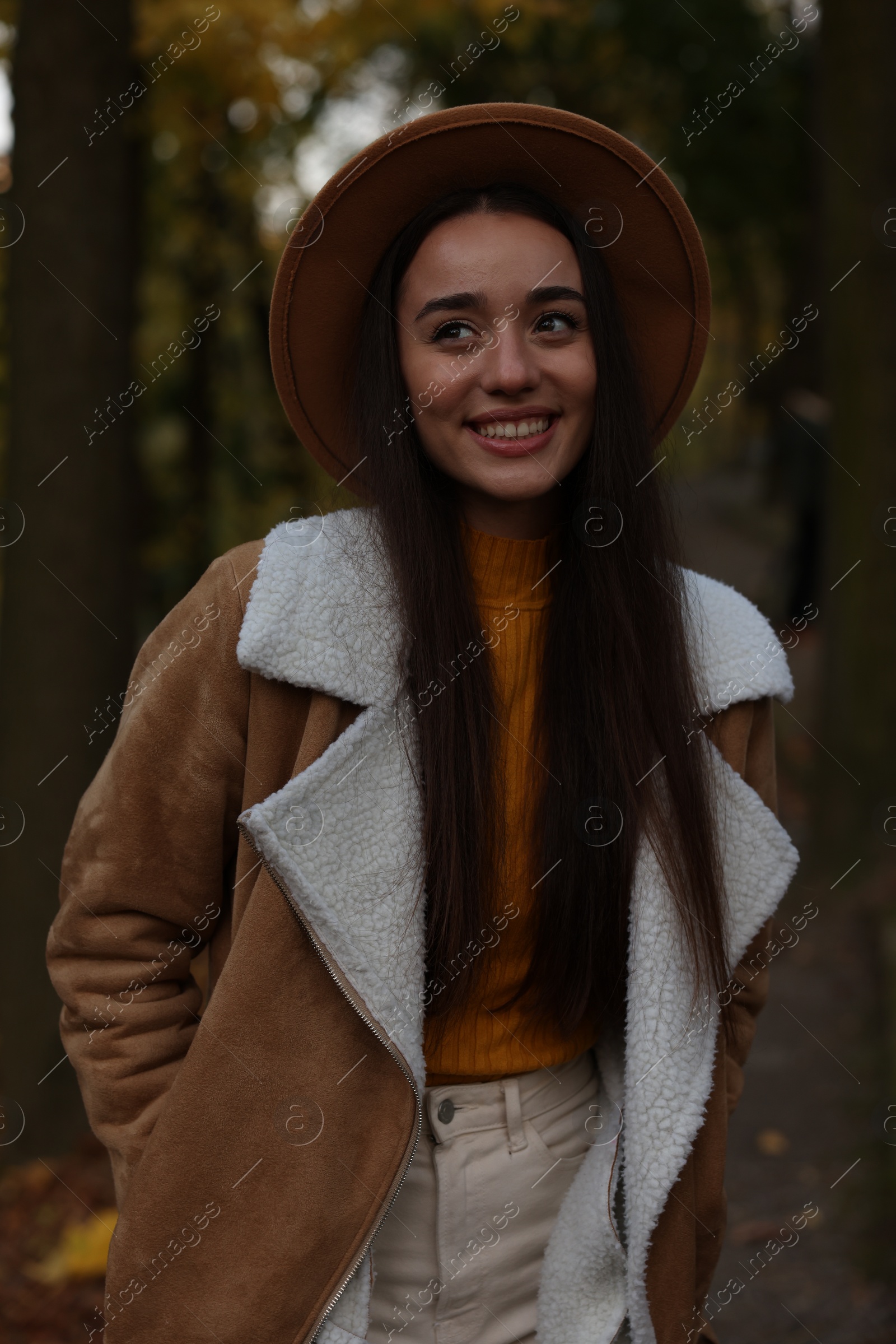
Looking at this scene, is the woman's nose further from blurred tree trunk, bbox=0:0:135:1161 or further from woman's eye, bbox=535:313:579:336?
blurred tree trunk, bbox=0:0:135:1161

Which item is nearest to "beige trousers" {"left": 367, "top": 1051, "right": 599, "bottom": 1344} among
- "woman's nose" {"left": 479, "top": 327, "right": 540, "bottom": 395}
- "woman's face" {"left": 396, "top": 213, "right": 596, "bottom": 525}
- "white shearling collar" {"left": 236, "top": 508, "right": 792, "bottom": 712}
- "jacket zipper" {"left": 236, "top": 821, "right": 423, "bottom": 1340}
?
"jacket zipper" {"left": 236, "top": 821, "right": 423, "bottom": 1340}

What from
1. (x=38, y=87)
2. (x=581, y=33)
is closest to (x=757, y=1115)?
(x=38, y=87)

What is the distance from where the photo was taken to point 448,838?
1746 mm

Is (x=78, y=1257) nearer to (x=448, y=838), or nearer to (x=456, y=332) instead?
(x=448, y=838)

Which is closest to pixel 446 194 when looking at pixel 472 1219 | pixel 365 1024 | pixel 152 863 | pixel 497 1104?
pixel 152 863

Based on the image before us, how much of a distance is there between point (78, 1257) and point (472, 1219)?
83.8 inches

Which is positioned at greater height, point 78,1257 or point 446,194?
point 446,194

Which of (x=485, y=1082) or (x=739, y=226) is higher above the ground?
(x=739, y=226)

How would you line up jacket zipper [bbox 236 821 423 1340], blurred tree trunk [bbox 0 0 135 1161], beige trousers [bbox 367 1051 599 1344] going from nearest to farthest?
jacket zipper [bbox 236 821 423 1340] < beige trousers [bbox 367 1051 599 1344] < blurred tree trunk [bbox 0 0 135 1161]

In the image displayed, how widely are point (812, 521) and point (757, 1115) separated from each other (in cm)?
681

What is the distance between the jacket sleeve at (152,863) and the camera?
1.71 m

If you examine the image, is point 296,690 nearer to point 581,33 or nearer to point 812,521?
point 812,521

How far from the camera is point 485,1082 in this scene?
185cm

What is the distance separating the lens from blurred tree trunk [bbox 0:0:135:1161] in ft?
12.4
